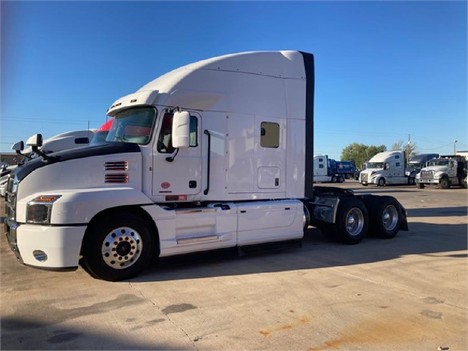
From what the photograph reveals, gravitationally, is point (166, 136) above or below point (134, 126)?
below

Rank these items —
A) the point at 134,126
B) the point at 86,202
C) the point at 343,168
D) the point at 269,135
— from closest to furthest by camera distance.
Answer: the point at 86,202 < the point at 134,126 < the point at 269,135 < the point at 343,168

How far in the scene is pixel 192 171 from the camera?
22.9ft

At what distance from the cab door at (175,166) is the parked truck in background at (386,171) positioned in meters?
35.0

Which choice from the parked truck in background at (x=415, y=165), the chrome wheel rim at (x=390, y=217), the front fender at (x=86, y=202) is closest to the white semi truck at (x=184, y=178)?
the front fender at (x=86, y=202)

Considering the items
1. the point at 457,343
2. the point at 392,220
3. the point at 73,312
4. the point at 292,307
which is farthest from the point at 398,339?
the point at 392,220

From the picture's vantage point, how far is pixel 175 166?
677cm

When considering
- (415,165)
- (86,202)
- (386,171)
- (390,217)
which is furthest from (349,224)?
Answer: (415,165)

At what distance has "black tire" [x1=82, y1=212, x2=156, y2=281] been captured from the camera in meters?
5.88

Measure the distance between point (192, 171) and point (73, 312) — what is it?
301cm

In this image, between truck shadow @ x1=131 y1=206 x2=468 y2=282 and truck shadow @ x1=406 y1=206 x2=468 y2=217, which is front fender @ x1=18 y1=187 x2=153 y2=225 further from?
truck shadow @ x1=406 y1=206 x2=468 y2=217

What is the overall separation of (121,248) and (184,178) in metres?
1.57

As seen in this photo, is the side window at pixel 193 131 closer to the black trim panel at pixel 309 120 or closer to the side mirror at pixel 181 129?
the side mirror at pixel 181 129

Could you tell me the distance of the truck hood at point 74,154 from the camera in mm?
5871

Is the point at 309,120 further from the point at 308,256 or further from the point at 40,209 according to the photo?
the point at 40,209
